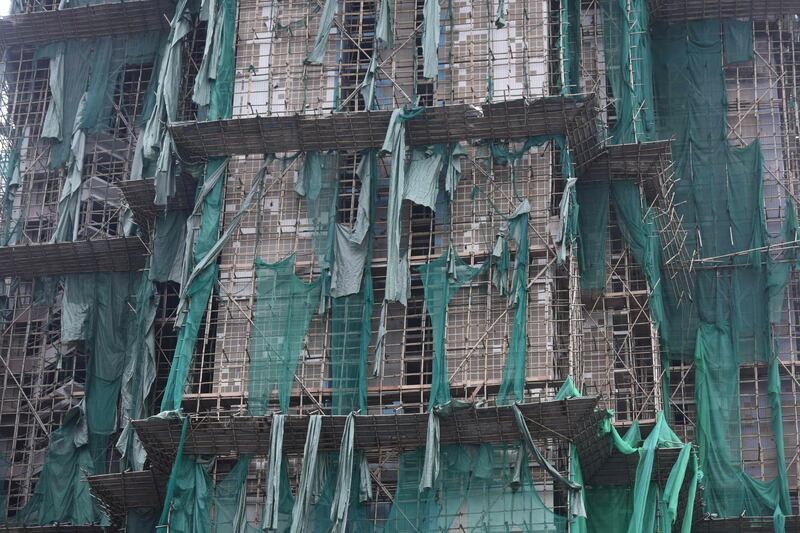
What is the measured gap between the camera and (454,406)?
4662 centimetres

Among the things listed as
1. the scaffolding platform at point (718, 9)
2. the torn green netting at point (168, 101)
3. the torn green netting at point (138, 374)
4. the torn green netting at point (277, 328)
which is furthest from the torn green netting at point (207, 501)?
the scaffolding platform at point (718, 9)

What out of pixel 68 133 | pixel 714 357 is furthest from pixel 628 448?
pixel 68 133

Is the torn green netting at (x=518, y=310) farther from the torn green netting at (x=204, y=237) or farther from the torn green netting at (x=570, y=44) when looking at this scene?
the torn green netting at (x=204, y=237)

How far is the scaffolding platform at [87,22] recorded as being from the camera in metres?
59.0

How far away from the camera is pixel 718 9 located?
5619 cm

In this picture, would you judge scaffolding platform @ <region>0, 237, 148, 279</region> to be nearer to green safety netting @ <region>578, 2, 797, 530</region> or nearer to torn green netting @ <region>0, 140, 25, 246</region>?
torn green netting @ <region>0, 140, 25, 246</region>

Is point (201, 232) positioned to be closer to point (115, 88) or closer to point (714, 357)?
point (115, 88)

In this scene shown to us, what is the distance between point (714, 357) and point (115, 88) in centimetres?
1987

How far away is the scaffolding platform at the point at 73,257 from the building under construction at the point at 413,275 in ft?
0.31

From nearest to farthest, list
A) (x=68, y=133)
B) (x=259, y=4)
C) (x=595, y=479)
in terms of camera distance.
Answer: (x=595, y=479) < (x=259, y=4) < (x=68, y=133)

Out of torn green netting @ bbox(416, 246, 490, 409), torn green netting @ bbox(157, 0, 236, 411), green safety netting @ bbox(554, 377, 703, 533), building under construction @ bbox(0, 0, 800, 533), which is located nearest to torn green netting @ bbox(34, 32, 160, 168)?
building under construction @ bbox(0, 0, 800, 533)

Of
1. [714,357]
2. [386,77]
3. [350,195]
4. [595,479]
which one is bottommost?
[595,479]

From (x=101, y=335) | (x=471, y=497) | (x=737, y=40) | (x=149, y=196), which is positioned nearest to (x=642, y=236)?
(x=737, y=40)

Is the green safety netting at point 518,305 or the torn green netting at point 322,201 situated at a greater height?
the torn green netting at point 322,201
